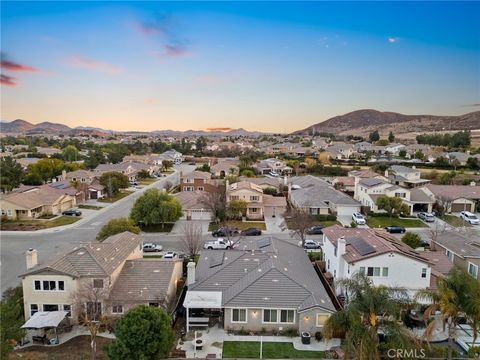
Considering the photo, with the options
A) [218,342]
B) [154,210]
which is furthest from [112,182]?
[218,342]

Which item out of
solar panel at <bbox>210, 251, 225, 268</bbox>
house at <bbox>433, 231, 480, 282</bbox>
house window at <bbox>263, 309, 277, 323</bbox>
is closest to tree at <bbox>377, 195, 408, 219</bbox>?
house at <bbox>433, 231, 480, 282</bbox>

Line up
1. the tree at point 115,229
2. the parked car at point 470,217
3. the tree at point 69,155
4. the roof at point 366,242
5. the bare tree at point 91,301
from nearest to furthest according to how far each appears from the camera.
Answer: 1. the bare tree at point 91,301
2. the roof at point 366,242
3. the tree at point 115,229
4. the parked car at point 470,217
5. the tree at point 69,155

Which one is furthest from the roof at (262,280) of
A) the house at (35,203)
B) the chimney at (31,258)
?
the house at (35,203)

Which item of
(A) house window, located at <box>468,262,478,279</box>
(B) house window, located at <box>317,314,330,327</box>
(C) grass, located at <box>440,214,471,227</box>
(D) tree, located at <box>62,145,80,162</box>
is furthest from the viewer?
(D) tree, located at <box>62,145,80,162</box>

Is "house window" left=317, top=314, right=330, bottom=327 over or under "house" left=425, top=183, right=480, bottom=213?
under

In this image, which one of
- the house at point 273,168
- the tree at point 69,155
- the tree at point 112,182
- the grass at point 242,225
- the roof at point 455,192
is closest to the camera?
the grass at point 242,225

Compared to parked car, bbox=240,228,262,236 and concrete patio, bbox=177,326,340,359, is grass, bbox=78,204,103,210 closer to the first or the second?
parked car, bbox=240,228,262,236

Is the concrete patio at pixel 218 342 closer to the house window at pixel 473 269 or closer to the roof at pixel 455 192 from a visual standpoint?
the house window at pixel 473 269
